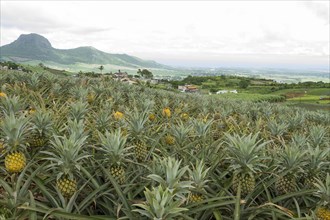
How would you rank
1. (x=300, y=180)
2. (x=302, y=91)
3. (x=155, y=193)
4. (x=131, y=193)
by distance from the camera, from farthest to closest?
1. (x=302, y=91)
2. (x=300, y=180)
3. (x=131, y=193)
4. (x=155, y=193)

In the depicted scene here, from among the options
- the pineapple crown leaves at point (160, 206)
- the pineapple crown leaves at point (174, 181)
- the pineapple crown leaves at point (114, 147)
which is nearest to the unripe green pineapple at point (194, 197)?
the pineapple crown leaves at point (174, 181)

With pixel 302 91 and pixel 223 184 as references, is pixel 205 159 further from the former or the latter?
pixel 302 91

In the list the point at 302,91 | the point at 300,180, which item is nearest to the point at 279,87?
the point at 302,91

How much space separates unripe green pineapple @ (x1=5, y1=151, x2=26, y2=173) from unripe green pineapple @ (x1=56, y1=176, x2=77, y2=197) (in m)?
0.48

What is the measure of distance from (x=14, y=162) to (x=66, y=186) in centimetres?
59

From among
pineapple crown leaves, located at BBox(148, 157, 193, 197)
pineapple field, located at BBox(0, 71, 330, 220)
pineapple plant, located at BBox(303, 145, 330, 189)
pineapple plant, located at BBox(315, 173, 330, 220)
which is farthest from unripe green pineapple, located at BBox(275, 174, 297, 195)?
pineapple crown leaves, located at BBox(148, 157, 193, 197)

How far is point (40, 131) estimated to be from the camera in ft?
9.44

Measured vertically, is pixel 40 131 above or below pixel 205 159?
above

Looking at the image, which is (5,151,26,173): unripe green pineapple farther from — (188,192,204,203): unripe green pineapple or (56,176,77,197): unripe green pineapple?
(188,192,204,203): unripe green pineapple

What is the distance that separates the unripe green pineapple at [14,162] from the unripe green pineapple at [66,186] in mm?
482

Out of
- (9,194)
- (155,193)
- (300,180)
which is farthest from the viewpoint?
(300,180)

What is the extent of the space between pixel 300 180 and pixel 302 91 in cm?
11926

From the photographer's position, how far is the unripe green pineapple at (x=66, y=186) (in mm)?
2204

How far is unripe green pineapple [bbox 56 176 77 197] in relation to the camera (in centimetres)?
220
